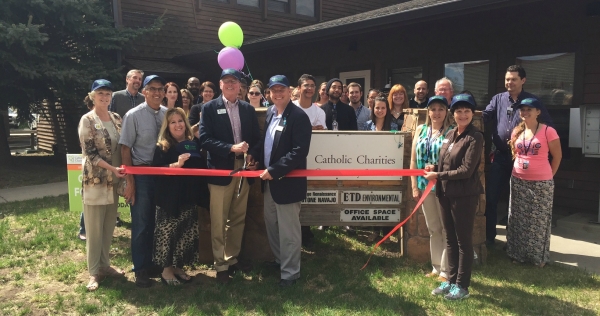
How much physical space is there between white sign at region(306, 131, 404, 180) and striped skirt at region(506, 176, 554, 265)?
131 cm

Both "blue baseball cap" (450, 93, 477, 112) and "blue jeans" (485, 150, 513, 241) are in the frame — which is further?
"blue jeans" (485, 150, 513, 241)

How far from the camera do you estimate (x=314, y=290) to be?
3.92 metres

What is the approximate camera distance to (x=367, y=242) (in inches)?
208

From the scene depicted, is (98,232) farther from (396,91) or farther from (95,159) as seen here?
(396,91)

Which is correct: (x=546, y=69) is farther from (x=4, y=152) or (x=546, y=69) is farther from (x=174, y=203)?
(x=4, y=152)

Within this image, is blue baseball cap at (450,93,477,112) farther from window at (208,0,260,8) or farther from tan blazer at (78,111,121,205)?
window at (208,0,260,8)

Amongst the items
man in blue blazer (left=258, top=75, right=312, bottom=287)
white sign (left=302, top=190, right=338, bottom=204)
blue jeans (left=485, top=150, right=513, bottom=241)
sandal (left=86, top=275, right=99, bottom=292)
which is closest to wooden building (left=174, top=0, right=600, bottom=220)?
blue jeans (left=485, top=150, right=513, bottom=241)

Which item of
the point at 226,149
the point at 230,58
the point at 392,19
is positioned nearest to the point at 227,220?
the point at 226,149

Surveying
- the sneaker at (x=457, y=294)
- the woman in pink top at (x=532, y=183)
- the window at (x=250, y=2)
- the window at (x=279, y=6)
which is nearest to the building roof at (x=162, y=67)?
the window at (x=250, y=2)

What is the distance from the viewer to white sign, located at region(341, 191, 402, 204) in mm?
4605

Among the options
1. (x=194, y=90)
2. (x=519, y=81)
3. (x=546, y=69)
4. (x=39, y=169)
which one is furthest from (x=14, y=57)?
(x=546, y=69)

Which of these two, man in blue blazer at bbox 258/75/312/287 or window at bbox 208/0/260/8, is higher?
window at bbox 208/0/260/8

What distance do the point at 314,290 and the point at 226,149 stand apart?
150 centimetres

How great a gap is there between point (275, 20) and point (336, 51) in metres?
5.09
